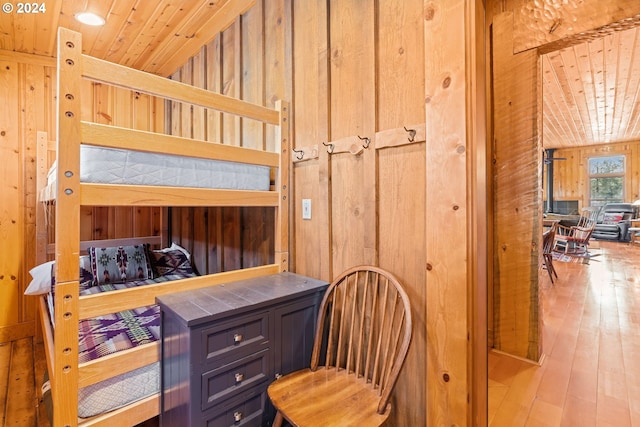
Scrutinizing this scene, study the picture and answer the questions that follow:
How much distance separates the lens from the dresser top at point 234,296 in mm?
1179

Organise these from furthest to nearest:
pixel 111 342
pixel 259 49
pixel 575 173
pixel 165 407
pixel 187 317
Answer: pixel 575 173 → pixel 259 49 → pixel 111 342 → pixel 165 407 → pixel 187 317

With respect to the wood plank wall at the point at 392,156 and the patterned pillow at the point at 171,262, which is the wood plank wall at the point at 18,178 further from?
the wood plank wall at the point at 392,156

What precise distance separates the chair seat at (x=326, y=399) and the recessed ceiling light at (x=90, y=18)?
2.89 meters

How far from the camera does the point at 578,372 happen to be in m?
1.99

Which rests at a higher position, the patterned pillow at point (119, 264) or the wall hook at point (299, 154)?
the wall hook at point (299, 154)

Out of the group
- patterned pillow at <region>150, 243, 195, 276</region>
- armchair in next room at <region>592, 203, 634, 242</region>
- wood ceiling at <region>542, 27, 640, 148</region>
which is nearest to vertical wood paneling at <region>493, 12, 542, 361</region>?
wood ceiling at <region>542, 27, 640, 148</region>

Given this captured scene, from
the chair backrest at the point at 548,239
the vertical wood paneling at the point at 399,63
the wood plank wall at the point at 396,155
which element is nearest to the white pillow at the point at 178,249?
the wood plank wall at the point at 396,155

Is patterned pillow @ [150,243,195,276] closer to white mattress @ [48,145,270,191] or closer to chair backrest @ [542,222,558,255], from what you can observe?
white mattress @ [48,145,270,191]

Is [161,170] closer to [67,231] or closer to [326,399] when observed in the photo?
[67,231]

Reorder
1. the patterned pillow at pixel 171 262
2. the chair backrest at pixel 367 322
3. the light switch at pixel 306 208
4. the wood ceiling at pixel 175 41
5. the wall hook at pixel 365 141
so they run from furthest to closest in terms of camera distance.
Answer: the patterned pillow at pixel 171 262, the wood ceiling at pixel 175 41, the light switch at pixel 306 208, the wall hook at pixel 365 141, the chair backrest at pixel 367 322

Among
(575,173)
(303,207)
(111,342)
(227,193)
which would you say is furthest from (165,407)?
(575,173)

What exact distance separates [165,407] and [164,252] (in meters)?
1.79

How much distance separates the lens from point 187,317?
1.11 m

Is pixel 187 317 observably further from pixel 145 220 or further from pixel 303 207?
pixel 145 220
